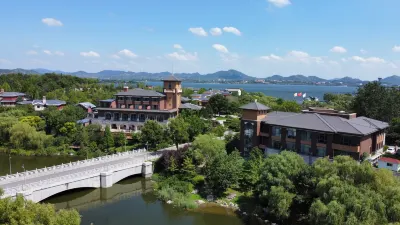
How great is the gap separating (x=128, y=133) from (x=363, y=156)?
37171mm

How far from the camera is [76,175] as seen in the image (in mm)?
34344

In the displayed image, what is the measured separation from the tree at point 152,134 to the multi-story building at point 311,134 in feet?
40.9

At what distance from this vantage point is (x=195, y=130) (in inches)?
1956

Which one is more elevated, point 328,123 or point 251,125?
point 328,123

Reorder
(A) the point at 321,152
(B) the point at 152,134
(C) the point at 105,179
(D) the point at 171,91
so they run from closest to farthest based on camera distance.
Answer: (C) the point at 105,179, (A) the point at 321,152, (B) the point at 152,134, (D) the point at 171,91

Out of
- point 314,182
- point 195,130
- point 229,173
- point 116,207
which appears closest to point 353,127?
point 314,182

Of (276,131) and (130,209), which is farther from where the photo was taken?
(276,131)

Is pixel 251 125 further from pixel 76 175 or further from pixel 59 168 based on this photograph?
pixel 59 168

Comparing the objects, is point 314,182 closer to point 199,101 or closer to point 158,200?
point 158,200

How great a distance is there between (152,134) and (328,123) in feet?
78.9

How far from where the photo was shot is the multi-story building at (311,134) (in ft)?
118

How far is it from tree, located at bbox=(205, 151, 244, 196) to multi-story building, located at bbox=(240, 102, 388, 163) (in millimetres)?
7675

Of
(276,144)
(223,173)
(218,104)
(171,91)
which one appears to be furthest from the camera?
(218,104)

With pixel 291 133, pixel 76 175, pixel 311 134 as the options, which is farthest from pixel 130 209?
pixel 311 134
